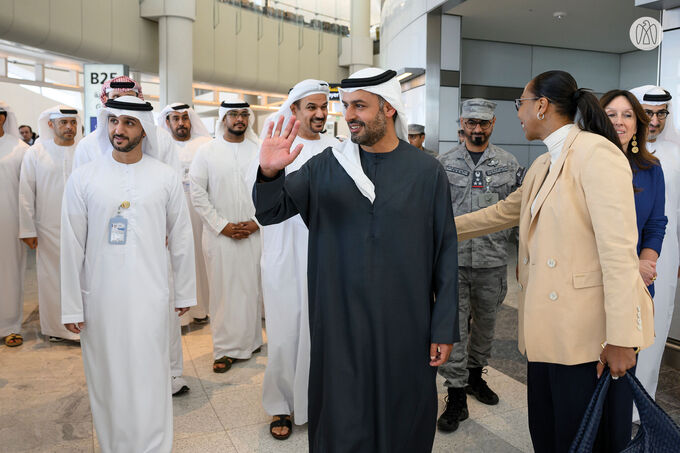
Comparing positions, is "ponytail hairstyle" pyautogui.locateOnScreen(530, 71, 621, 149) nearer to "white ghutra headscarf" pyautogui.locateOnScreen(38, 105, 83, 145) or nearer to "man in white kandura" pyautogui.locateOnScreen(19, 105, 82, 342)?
"man in white kandura" pyautogui.locateOnScreen(19, 105, 82, 342)

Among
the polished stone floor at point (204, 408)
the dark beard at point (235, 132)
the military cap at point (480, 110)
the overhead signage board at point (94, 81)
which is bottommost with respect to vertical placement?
the polished stone floor at point (204, 408)

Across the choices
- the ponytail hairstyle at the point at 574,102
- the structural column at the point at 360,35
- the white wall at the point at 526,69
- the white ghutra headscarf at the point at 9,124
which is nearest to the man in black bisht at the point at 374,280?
the ponytail hairstyle at the point at 574,102

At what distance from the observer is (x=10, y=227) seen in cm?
501

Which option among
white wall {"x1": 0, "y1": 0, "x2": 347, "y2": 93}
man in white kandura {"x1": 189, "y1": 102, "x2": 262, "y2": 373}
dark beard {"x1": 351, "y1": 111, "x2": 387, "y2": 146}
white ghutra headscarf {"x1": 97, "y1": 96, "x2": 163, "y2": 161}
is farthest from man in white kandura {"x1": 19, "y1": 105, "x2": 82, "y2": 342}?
white wall {"x1": 0, "y1": 0, "x2": 347, "y2": 93}

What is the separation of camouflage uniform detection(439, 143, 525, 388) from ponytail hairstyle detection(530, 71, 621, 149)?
1.21 m

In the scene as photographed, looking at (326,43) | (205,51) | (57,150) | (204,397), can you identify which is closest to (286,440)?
(204,397)

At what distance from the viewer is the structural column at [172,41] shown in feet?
32.8

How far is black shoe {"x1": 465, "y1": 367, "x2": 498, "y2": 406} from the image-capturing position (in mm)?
3518

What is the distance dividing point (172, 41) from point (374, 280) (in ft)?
29.9

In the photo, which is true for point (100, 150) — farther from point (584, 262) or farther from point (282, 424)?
point (584, 262)

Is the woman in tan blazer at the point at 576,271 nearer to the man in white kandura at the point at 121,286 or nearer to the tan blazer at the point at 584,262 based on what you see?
the tan blazer at the point at 584,262

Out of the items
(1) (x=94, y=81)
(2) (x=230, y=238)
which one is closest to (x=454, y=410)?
(2) (x=230, y=238)

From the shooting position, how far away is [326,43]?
14719 mm

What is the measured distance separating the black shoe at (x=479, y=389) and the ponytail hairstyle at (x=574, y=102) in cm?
194
